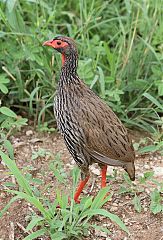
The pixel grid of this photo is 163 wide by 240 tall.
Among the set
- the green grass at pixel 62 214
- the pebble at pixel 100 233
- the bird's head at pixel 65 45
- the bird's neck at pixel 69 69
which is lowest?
the pebble at pixel 100 233

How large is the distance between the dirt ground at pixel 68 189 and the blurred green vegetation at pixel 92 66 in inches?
8.0

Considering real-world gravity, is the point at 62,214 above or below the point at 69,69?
below

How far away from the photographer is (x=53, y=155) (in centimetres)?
473

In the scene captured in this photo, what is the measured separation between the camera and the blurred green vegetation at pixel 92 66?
490 centimetres

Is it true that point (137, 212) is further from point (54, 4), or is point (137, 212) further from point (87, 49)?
point (54, 4)

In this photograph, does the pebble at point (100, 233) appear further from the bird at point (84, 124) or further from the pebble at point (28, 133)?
the pebble at point (28, 133)

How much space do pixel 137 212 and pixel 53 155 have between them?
0.87 meters

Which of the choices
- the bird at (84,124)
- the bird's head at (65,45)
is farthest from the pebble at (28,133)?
the bird's head at (65,45)

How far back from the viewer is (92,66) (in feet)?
16.3

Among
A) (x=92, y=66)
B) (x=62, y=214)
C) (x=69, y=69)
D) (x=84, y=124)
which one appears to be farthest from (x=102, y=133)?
(x=92, y=66)

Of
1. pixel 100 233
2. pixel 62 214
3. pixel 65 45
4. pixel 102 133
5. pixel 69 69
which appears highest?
pixel 65 45

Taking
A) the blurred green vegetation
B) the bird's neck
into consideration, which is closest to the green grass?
the bird's neck

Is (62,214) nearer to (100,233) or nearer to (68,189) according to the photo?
(100,233)

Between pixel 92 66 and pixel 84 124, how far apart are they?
1124 millimetres
